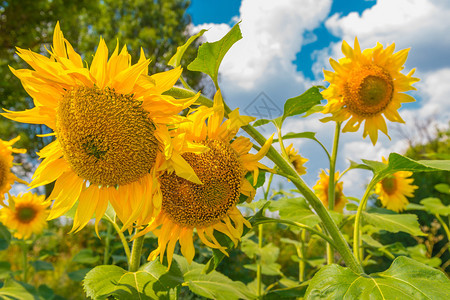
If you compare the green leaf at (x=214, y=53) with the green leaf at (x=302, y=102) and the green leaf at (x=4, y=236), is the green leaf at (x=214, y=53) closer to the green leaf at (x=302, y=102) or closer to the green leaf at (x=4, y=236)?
the green leaf at (x=302, y=102)

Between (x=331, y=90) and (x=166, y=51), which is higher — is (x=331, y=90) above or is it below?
below

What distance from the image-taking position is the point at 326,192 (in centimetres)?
311

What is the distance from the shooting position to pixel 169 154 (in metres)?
0.89

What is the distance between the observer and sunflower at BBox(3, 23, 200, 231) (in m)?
0.94

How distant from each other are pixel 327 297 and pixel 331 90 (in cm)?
145

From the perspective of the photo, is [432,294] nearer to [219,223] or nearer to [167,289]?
[219,223]

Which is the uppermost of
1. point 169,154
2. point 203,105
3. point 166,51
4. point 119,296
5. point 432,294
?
point 166,51

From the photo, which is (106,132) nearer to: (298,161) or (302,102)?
(302,102)

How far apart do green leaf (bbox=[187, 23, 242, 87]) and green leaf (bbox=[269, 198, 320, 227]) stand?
815 mm

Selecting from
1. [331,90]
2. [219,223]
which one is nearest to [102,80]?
[219,223]

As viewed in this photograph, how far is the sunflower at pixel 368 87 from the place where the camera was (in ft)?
7.12

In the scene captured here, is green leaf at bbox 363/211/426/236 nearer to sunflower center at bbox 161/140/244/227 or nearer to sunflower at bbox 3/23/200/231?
sunflower center at bbox 161/140/244/227

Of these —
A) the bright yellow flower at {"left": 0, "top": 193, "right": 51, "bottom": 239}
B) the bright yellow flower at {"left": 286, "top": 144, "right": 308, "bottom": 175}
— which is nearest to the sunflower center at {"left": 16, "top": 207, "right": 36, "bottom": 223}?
the bright yellow flower at {"left": 0, "top": 193, "right": 51, "bottom": 239}

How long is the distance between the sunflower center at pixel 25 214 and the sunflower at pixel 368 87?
3.40 m
